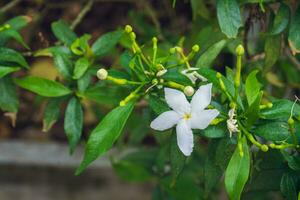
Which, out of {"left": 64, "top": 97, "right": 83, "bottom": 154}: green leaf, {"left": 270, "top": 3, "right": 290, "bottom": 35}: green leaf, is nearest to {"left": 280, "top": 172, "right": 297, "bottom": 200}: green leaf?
{"left": 270, "top": 3, "right": 290, "bottom": 35}: green leaf

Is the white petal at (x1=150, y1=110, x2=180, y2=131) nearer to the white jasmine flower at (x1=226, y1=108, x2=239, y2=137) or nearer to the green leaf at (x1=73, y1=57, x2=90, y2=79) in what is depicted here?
the white jasmine flower at (x1=226, y1=108, x2=239, y2=137)

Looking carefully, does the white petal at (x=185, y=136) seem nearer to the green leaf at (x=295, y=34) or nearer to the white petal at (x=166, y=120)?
the white petal at (x=166, y=120)

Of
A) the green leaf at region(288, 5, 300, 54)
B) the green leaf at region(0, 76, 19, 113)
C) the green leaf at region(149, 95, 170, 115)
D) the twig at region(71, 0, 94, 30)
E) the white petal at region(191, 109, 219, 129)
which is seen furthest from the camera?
the twig at region(71, 0, 94, 30)

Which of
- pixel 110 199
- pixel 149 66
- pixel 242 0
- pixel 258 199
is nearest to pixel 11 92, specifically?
pixel 149 66

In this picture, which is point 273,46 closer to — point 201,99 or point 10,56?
point 201,99

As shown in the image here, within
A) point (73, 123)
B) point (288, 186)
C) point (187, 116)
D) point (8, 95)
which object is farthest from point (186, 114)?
point (8, 95)
